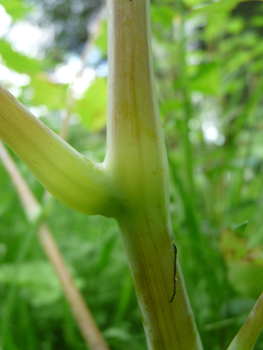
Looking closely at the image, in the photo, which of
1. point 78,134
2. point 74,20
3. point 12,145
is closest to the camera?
point 12,145

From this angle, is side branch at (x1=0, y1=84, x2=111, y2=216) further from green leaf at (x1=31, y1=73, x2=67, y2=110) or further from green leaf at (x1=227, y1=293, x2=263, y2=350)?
green leaf at (x1=31, y1=73, x2=67, y2=110)

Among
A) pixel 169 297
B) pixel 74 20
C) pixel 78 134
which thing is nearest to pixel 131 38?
pixel 169 297

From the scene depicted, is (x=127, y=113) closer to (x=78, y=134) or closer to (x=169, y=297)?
(x=169, y=297)

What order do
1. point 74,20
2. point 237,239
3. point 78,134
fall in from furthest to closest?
1. point 74,20
2. point 78,134
3. point 237,239

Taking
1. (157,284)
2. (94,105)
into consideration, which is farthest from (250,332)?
(94,105)

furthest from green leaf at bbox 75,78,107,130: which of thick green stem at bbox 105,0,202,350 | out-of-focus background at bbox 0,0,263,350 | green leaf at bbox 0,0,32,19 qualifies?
thick green stem at bbox 105,0,202,350

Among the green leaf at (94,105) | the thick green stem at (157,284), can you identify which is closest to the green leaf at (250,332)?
the thick green stem at (157,284)

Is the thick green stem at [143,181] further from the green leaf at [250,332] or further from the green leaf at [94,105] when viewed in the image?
the green leaf at [94,105]

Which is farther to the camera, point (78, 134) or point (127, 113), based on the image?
point (78, 134)
